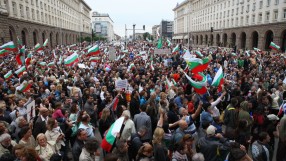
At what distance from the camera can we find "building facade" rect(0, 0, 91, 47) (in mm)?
32753

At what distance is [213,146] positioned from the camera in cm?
412

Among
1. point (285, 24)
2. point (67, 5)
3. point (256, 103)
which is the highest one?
point (67, 5)

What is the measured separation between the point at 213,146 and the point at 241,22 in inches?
2002

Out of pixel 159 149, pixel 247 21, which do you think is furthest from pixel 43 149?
pixel 247 21

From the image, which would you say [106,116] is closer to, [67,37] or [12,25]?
[12,25]

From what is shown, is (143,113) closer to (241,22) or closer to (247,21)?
(247,21)

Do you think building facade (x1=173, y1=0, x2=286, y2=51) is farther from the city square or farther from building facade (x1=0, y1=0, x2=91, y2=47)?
building facade (x1=0, y1=0, x2=91, y2=47)

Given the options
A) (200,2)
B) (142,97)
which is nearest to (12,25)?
(142,97)

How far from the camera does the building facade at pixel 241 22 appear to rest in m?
36.7

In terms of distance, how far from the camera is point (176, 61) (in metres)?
19.2

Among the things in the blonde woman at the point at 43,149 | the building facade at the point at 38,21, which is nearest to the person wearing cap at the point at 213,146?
the blonde woman at the point at 43,149

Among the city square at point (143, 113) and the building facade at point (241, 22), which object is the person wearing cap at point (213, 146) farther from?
the building facade at point (241, 22)

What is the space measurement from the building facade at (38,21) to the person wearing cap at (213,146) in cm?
3129

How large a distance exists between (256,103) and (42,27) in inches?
1873
